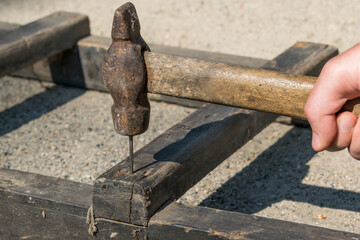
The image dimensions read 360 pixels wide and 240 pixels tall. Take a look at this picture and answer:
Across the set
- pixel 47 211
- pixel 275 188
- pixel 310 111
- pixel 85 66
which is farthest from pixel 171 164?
pixel 85 66

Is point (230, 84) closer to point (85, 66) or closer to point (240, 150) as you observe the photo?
point (240, 150)

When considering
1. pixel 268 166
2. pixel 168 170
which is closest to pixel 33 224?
pixel 168 170

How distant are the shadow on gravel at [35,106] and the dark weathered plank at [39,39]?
32 cm

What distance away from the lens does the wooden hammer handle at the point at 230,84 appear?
6.01 ft

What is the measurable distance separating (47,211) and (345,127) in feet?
3.37

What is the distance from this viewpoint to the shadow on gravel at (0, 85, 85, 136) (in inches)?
139

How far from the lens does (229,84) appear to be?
1.89 meters

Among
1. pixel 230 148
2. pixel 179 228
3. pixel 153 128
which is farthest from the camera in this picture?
pixel 153 128

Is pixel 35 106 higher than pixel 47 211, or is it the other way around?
pixel 47 211

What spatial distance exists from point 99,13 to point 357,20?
83.0 inches

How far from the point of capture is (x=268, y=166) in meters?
3.02

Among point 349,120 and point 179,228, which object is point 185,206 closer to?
point 179,228

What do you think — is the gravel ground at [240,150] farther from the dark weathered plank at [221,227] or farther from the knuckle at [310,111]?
the knuckle at [310,111]

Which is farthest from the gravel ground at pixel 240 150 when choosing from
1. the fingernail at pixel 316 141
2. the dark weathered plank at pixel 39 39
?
the fingernail at pixel 316 141
